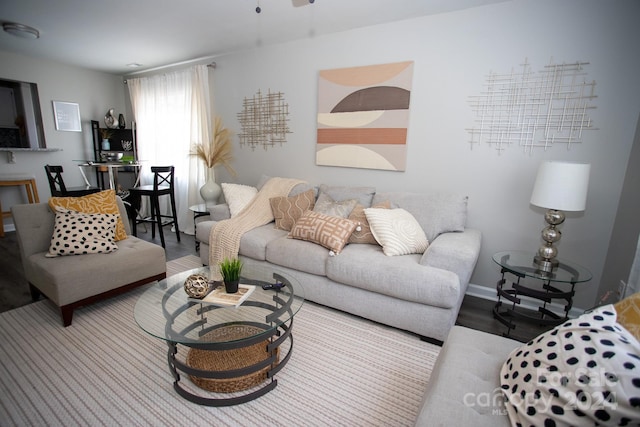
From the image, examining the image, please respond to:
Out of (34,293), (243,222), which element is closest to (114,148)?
(34,293)

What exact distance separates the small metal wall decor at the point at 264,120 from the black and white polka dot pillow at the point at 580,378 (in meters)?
3.12

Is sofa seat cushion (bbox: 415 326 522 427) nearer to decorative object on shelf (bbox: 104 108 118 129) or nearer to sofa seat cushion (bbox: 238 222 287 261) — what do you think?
sofa seat cushion (bbox: 238 222 287 261)

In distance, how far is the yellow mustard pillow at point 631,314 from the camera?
90 cm

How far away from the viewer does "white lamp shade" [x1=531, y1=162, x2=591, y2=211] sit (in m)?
1.83

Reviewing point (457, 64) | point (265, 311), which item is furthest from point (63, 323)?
point (457, 64)

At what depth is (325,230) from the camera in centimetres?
240

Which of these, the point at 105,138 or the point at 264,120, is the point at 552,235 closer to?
the point at 264,120

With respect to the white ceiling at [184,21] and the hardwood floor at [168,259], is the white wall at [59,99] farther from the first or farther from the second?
the hardwood floor at [168,259]

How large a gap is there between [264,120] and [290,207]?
135 cm

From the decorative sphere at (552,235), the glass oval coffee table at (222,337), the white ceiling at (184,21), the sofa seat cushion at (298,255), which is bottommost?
the glass oval coffee table at (222,337)

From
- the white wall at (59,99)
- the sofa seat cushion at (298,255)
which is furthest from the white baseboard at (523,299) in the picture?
the white wall at (59,99)

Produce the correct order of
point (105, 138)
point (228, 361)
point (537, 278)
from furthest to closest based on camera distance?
point (105, 138)
point (537, 278)
point (228, 361)

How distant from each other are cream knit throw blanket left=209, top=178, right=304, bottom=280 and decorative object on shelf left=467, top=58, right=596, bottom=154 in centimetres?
193

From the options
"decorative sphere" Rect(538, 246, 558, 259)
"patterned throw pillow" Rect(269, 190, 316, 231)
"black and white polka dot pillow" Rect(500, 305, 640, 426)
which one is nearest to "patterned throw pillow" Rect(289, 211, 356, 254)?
"patterned throw pillow" Rect(269, 190, 316, 231)
